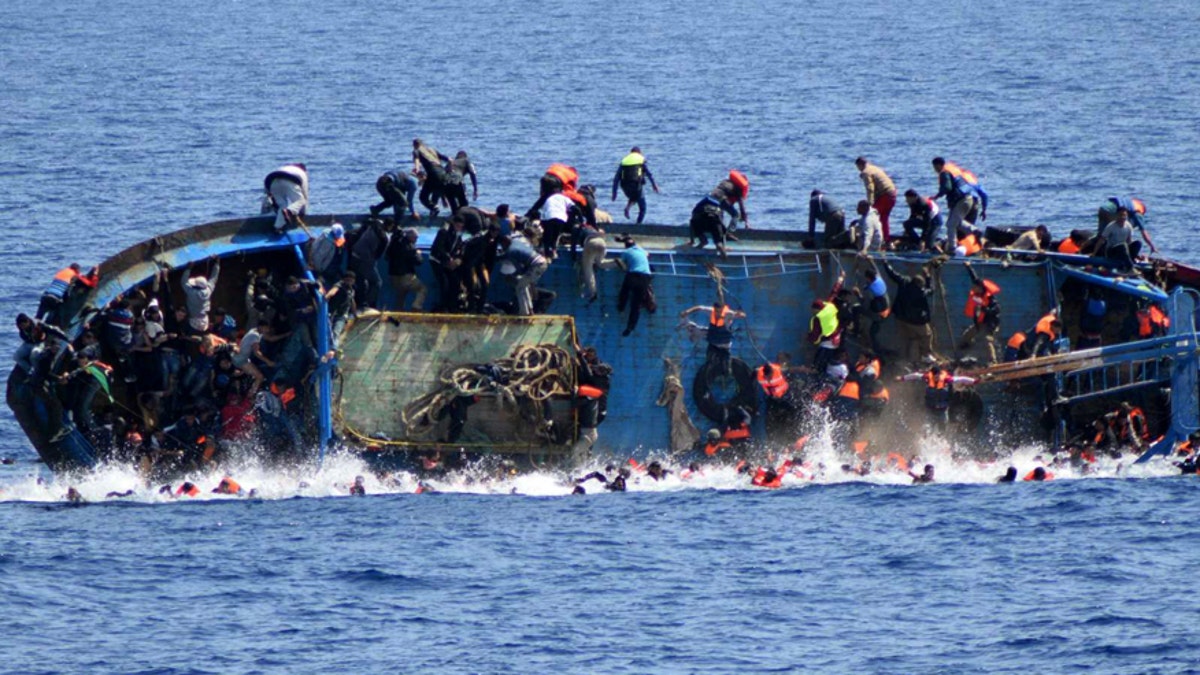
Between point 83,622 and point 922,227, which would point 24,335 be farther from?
point 922,227

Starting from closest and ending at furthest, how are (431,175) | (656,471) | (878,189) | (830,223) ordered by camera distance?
(656,471) < (431,175) < (830,223) < (878,189)

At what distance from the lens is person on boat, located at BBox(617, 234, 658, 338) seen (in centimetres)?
4950

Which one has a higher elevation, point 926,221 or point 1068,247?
point 926,221

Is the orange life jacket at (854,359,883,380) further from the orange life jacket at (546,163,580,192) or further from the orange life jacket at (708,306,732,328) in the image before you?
the orange life jacket at (546,163,580,192)

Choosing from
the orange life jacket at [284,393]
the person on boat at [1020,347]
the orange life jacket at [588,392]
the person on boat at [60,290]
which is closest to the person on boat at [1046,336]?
the person on boat at [1020,347]

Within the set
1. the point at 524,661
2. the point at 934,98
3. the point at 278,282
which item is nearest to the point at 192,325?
the point at 278,282

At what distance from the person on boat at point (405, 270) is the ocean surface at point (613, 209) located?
3.85 meters

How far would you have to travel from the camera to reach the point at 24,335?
153ft

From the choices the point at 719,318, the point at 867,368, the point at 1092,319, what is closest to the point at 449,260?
the point at 719,318

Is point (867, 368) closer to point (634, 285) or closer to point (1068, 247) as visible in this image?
point (634, 285)

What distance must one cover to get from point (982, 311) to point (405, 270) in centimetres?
1250

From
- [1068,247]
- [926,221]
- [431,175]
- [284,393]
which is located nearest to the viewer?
[284,393]

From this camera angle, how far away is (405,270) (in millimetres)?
49281

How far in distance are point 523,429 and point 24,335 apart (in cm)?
1041
